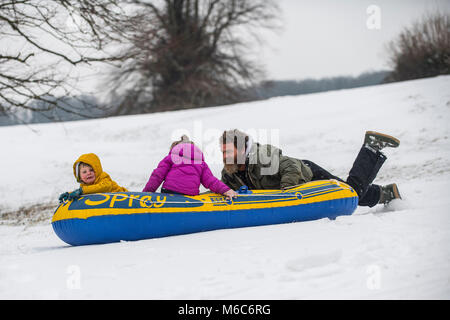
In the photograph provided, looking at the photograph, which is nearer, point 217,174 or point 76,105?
point 76,105

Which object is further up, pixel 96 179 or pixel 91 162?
pixel 91 162

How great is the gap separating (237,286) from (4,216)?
6.33 m

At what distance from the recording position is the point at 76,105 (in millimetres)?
6871

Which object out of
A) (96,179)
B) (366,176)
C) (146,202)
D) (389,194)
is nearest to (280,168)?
(366,176)

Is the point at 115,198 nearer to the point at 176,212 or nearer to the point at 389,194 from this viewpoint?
the point at 176,212

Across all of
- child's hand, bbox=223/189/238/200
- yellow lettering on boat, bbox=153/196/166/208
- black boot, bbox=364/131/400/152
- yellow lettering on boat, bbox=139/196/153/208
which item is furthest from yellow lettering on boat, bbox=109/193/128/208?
black boot, bbox=364/131/400/152

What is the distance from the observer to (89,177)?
4.32 meters

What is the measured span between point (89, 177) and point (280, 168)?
2.24 meters

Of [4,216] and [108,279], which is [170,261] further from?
[4,216]

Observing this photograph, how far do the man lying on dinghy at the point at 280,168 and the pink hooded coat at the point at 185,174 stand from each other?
16.0 inches

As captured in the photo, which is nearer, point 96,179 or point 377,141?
point 96,179

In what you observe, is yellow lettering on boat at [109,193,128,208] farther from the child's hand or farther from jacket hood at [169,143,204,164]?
the child's hand

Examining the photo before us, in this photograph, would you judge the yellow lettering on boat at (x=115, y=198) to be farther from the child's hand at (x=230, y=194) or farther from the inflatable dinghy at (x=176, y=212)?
the child's hand at (x=230, y=194)
